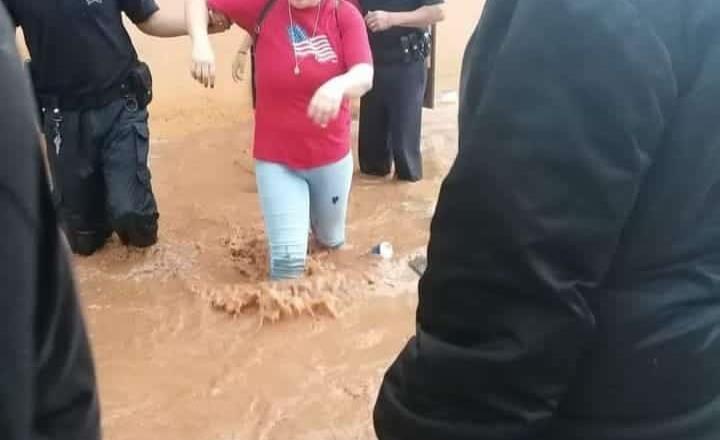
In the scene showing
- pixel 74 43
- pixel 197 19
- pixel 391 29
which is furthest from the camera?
pixel 391 29

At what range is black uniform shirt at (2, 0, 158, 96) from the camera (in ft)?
11.7

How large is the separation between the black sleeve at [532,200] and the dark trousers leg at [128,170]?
245cm

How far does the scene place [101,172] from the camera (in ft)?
12.6

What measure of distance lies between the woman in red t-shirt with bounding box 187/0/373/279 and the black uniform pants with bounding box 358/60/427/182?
109 cm

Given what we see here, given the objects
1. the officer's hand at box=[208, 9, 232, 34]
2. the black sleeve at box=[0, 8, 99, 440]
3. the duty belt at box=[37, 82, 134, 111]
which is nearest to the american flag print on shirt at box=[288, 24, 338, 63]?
the officer's hand at box=[208, 9, 232, 34]

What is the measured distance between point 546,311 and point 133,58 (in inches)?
105

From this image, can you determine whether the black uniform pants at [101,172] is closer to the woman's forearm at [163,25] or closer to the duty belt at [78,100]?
the duty belt at [78,100]

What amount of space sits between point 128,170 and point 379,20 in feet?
3.71

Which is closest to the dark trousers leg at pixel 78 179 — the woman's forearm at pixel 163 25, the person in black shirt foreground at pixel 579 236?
the woman's forearm at pixel 163 25

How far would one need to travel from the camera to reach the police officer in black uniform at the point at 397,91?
4348 millimetres

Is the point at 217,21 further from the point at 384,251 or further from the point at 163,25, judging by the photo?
the point at 384,251

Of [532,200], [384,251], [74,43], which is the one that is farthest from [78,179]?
[532,200]

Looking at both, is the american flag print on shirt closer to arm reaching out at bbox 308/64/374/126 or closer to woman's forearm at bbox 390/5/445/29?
arm reaching out at bbox 308/64/374/126

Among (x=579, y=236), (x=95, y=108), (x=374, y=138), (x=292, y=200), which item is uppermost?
(x=579, y=236)
